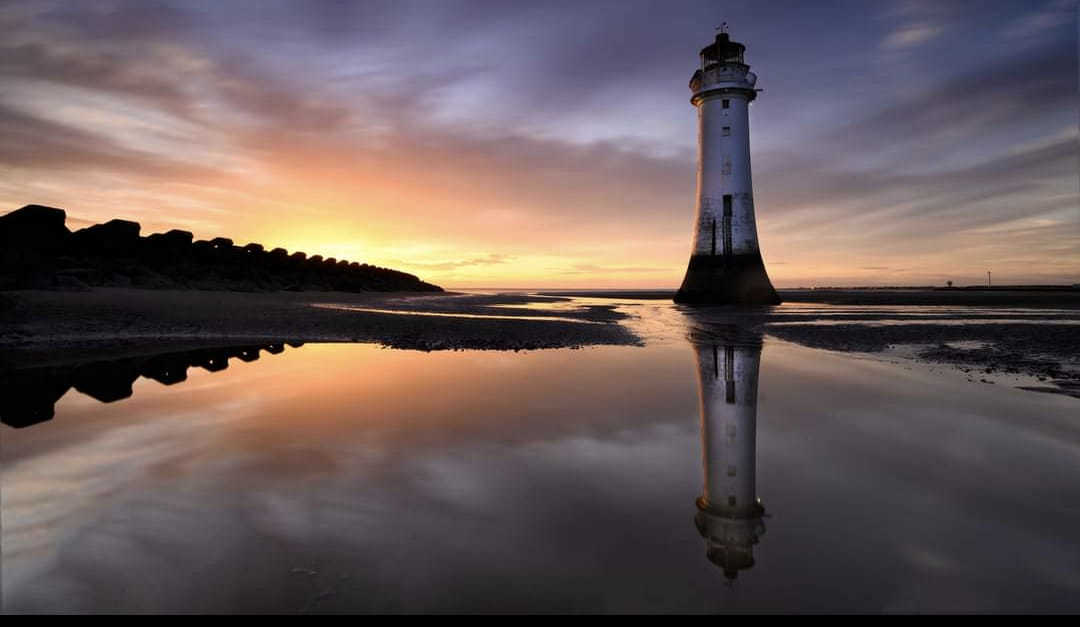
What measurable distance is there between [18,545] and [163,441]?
1891 millimetres

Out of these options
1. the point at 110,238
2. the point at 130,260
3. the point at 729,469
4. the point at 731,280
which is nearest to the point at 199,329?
the point at 729,469

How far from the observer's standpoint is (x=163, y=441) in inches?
168

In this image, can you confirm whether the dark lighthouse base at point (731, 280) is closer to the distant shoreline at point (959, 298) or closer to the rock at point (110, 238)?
the distant shoreline at point (959, 298)

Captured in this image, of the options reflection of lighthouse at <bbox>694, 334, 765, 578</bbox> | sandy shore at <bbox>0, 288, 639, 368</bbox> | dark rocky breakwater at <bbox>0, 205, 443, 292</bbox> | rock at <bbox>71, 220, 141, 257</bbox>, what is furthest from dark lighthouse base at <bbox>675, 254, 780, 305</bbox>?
rock at <bbox>71, 220, 141, 257</bbox>

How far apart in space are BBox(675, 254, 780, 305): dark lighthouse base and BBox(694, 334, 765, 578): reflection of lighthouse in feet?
62.3

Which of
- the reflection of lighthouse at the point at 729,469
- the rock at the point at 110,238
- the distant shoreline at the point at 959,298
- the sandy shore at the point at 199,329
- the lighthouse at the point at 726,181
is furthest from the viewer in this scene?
the distant shoreline at the point at 959,298

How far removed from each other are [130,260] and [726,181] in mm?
28068

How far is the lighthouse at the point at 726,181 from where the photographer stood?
81.9ft

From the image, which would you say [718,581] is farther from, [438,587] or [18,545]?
[18,545]

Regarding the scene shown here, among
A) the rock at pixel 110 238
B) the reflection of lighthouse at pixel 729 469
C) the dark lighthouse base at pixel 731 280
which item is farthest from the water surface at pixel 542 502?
the rock at pixel 110 238

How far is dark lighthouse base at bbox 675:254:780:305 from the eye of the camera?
1013 inches

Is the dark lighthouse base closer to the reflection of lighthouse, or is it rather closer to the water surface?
the reflection of lighthouse

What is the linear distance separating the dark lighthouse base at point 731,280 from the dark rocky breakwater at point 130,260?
2491 centimetres

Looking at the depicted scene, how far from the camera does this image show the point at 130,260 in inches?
886
